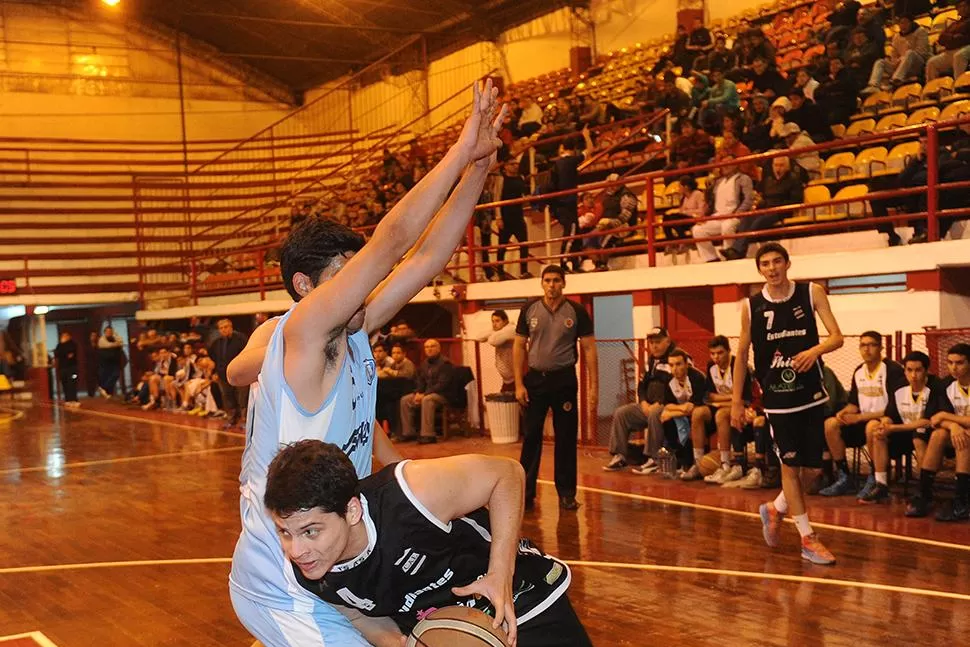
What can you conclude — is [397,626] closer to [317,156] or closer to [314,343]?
[314,343]

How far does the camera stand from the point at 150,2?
27.3 meters

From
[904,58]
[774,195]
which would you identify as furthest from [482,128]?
[904,58]

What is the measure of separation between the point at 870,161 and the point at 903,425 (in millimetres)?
4870

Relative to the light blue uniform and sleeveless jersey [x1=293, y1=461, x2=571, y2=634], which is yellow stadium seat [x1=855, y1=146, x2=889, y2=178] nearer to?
the light blue uniform

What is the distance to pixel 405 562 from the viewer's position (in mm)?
2578

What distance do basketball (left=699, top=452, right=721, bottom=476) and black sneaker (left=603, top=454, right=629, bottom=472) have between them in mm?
1126

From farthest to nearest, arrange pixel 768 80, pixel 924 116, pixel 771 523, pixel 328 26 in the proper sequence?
pixel 328 26, pixel 768 80, pixel 924 116, pixel 771 523

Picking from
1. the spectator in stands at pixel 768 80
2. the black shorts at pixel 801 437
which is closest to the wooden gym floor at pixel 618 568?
the black shorts at pixel 801 437

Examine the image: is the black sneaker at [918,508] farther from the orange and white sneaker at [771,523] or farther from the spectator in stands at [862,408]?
the orange and white sneaker at [771,523]

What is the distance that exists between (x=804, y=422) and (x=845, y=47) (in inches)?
355

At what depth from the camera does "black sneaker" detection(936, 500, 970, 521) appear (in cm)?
753

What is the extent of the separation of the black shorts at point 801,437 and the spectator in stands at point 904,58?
26.3 feet

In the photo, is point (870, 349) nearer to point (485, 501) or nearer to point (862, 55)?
point (862, 55)

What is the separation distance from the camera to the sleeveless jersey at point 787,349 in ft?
21.3
